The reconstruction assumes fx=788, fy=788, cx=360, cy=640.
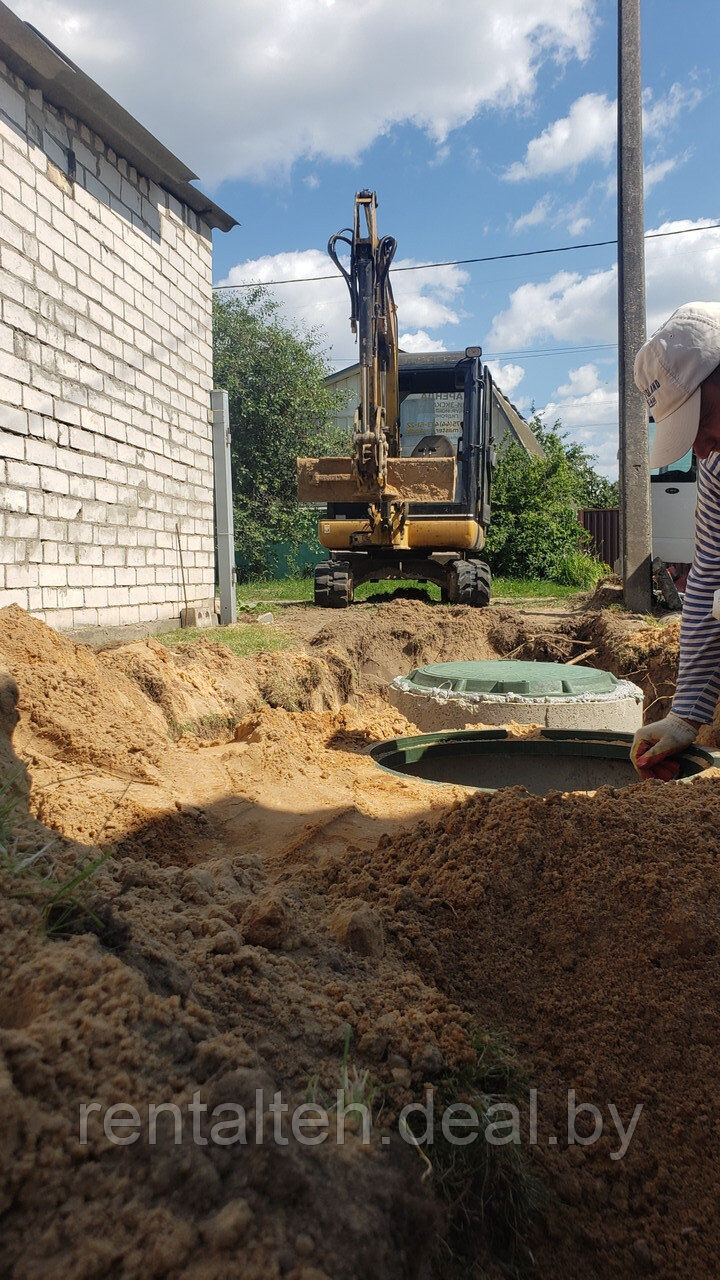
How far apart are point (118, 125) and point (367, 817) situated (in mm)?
6705

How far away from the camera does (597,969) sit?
5.76ft

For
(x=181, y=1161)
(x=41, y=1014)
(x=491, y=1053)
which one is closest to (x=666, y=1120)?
(x=491, y=1053)

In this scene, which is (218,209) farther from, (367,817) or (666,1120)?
(666,1120)

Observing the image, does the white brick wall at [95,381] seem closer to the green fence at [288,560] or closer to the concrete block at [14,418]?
the concrete block at [14,418]

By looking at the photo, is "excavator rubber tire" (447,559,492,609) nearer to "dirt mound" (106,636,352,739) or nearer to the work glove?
"dirt mound" (106,636,352,739)

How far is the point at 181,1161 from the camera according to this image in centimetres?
91

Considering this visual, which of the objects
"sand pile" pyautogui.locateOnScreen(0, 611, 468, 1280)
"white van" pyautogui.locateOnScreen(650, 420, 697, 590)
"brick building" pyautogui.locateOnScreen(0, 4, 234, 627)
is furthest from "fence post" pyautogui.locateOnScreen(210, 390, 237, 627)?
"sand pile" pyautogui.locateOnScreen(0, 611, 468, 1280)

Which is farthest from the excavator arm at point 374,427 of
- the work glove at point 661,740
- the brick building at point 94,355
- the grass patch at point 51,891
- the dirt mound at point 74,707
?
the grass patch at point 51,891

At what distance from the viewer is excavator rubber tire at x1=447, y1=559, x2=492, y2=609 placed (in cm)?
977

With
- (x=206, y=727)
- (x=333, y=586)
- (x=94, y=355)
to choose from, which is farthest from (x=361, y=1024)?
(x=333, y=586)

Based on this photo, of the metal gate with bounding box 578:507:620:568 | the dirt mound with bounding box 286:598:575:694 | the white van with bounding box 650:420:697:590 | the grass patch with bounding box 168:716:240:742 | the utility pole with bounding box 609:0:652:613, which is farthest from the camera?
the metal gate with bounding box 578:507:620:568

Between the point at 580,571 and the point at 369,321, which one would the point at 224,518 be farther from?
the point at 580,571

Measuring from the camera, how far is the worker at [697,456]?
210cm

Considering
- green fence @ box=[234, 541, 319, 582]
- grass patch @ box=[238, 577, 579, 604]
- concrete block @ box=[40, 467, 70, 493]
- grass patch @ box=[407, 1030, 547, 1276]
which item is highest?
concrete block @ box=[40, 467, 70, 493]
